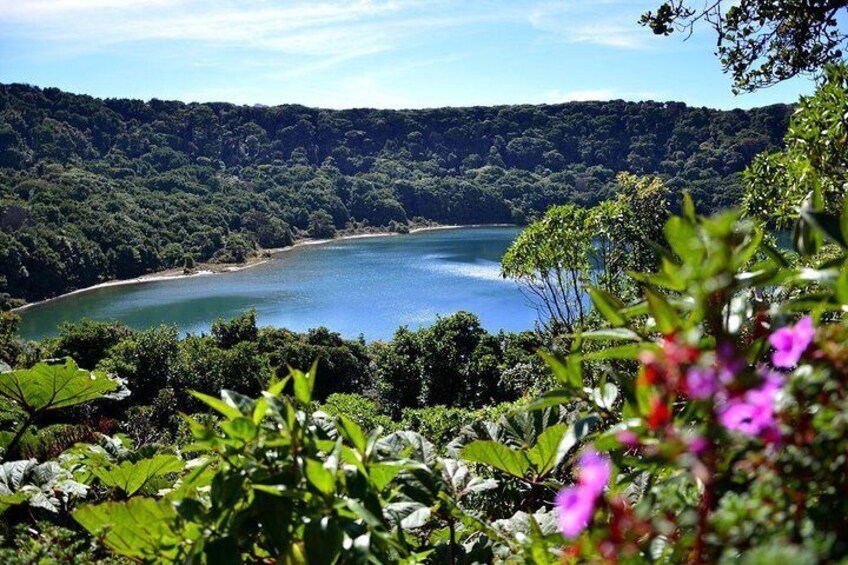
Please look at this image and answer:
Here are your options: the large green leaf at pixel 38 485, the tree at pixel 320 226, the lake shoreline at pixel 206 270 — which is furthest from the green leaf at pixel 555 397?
the tree at pixel 320 226

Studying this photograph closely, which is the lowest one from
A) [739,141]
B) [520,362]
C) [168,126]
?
[520,362]

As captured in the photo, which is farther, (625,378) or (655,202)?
(655,202)

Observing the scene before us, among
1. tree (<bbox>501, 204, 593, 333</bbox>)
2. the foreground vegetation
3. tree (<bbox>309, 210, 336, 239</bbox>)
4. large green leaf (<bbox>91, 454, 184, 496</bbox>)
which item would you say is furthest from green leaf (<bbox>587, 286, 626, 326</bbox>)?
tree (<bbox>309, 210, 336, 239</bbox>)

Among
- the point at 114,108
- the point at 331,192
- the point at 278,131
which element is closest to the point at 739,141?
the point at 331,192

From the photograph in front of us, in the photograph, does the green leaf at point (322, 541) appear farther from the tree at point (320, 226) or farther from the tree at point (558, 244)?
the tree at point (320, 226)

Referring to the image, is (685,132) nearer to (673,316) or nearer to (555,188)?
(555,188)

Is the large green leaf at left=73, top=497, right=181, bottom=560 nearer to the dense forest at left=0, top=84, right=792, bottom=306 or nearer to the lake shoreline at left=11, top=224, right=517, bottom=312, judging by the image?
the lake shoreline at left=11, top=224, right=517, bottom=312
